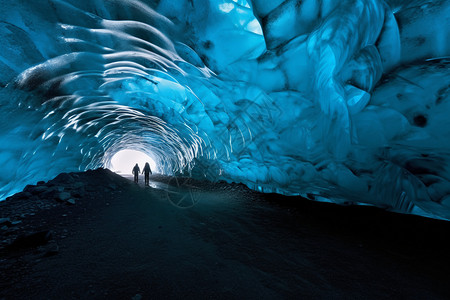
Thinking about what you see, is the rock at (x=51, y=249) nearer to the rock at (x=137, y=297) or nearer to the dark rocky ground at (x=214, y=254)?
the dark rocky ground at (x=214, y=254)

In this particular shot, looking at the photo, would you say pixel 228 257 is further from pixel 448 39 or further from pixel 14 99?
pixel 14 99

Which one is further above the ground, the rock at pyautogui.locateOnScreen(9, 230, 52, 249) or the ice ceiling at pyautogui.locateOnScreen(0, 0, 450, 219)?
the ice ceiling at pyautogui.locateOnScreen(0, 0, 450, 219)

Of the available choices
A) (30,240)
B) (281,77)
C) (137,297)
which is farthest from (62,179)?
(281,77)

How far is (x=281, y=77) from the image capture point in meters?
4.43

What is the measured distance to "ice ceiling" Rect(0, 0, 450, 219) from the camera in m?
2.89

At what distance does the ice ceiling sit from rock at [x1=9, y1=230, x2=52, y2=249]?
7.05 feet

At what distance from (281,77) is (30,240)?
209 inches

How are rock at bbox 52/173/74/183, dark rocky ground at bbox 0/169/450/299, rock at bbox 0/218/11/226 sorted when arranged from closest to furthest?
dark rocky ground at bbox 0/169/450/299
rock at bbox 0/218/11/226
rock at bbox 52/173/74/183

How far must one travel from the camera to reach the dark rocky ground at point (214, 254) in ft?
6.48

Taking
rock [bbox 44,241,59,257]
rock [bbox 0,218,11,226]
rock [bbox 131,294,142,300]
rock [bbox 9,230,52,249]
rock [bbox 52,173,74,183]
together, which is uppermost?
rock [bbox 52,173,74,183]

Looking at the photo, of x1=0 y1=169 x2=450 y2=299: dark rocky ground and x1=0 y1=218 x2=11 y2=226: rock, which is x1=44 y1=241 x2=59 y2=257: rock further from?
x1=0 y1=218 x2=11 y2=226: rock

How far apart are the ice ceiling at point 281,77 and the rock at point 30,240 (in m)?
2.15

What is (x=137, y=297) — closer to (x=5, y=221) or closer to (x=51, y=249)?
(x=51, y=249)

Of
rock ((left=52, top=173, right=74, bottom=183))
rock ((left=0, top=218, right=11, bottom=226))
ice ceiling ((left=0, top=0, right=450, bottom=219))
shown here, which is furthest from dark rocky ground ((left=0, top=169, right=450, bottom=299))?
rock ((left=52, top=173, right=74, bottom=183))
